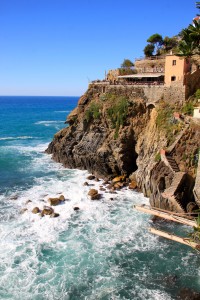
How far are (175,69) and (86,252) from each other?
92.4ft

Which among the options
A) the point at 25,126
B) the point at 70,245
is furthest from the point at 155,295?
the point at 25,126

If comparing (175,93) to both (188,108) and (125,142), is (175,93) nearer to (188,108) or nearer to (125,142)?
(188,108)

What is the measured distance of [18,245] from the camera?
2609 centimetres

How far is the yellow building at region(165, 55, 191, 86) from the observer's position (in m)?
40.5

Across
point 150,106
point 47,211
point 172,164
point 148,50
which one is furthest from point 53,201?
point 148,50

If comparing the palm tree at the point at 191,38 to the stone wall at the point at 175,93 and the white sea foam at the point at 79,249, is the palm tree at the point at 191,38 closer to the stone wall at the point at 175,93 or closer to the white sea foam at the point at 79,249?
the stone wall at the point at 175,93

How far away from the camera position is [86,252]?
986 inches

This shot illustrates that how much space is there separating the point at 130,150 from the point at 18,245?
72.4 ft

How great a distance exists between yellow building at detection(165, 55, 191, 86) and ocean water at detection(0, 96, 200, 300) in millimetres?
17108

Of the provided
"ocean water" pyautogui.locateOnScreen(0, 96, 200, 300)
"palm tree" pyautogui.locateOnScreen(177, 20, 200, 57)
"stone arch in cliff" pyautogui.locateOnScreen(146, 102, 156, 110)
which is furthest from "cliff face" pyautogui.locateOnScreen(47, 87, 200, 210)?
"palm tree" pyautogui.locateOnScreen(177, 20, 200, 57)

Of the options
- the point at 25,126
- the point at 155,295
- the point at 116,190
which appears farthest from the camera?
the point at 25,126

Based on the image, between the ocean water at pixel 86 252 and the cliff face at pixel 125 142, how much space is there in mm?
3811

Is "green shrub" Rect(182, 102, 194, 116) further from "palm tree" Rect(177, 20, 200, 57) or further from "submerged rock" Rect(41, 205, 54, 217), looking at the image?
"submerged rock" Rect(41, 205, 54, 217)

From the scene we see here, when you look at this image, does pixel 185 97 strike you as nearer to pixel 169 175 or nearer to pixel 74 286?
pixel 169 175
